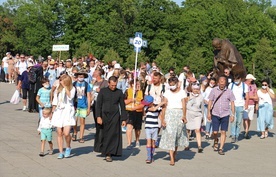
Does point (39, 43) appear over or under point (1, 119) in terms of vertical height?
over

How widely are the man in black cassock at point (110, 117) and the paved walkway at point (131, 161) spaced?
340 mm

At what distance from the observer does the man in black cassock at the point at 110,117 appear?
494 inches

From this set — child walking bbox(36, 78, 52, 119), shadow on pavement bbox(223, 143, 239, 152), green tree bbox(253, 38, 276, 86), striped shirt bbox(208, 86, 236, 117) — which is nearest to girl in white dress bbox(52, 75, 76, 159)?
child walking bbox(36, 78, 52, 119)

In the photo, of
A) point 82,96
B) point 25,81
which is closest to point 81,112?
point 82,96

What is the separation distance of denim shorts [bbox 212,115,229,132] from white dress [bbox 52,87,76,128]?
3.56m

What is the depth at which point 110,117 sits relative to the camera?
497 inches

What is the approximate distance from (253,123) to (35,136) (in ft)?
28.7

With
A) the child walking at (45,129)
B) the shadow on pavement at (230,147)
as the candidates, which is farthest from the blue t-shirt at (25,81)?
the child walking at (45,129)

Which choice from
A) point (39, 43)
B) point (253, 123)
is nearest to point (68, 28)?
point (39, 43)

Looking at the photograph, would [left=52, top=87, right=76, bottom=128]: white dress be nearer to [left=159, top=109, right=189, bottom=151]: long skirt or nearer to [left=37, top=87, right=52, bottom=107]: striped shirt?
[left=159, top=109, right=189, bottom=151]: long skirt

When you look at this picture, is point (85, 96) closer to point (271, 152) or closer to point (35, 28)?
point (271, 152)

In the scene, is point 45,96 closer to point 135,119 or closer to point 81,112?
point 81,112

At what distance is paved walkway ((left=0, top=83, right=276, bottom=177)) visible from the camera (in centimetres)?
1134

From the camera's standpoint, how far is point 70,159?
12.6 meters
